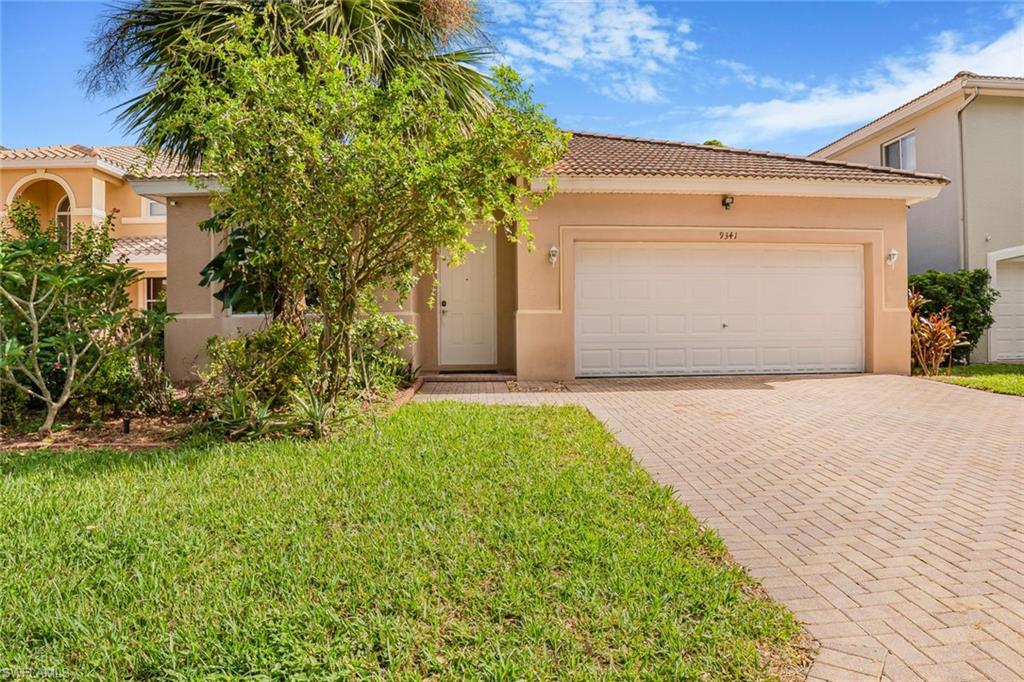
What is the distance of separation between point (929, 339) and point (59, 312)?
15858mm

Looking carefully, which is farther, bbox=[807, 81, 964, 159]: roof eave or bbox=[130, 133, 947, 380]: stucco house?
bbox=[807, 81, 964, 159]: roof eave

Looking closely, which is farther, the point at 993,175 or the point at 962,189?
the point at 993,175

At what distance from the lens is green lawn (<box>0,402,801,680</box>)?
8.30ft

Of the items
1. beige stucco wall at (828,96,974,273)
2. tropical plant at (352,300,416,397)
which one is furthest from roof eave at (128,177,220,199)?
beige stucco wall at (828,96,974,273)

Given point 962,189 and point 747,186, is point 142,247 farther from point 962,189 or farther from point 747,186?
point 962,189

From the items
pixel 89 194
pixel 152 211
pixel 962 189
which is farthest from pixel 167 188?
pixel 962 189

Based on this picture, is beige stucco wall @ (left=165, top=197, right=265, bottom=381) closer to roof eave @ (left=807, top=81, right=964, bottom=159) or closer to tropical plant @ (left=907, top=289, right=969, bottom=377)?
tropical plant @ (left=907, top=289, right=969, bottom=377)

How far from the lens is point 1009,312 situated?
48.6 ft

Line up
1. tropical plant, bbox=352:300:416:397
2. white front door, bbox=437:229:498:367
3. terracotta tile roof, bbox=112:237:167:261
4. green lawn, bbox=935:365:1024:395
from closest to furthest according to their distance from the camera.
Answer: tropical plant, bbox=352:300:416:397 < green lawn, bbox=935:365:1024:395 < white front door, bbox=437:229:498:367 < terracotta tile roof, bbox=112:237:167:261

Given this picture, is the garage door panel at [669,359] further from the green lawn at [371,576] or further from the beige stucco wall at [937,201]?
the beige stucco wall at [937,201]

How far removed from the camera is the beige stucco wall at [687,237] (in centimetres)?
1091

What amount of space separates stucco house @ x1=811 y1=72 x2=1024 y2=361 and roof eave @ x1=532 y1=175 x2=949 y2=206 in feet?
15.6

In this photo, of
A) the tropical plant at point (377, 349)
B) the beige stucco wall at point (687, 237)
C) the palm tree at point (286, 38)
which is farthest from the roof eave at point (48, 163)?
the beige stucco wall at point (687, 237)

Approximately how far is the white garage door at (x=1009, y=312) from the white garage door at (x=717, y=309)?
6.05m
